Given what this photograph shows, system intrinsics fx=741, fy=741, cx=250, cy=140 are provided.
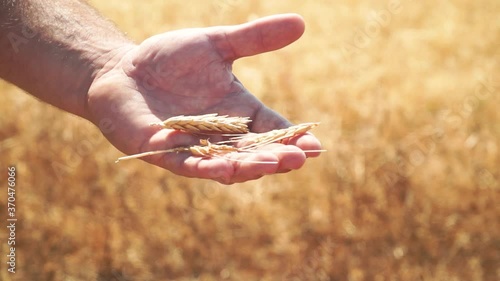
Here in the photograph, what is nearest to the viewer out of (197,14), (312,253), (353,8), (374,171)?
(312,253)

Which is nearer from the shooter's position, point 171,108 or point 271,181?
point 171,108

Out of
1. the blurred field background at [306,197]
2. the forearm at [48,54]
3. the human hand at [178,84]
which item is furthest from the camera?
the blurred field background at [306,197]

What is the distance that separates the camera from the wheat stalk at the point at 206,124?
7.93 ft

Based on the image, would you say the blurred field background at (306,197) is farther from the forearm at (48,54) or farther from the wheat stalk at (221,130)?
the wheat stalk at (221,130)

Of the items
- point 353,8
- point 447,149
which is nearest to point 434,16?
point 353,8

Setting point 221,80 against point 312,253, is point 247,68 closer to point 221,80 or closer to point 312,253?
point 312,253

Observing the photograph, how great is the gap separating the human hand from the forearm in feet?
0.25

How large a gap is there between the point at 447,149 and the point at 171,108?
6.21 feet

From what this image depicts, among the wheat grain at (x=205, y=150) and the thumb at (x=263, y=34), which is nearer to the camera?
the wheat grain at (x=205, y=150)

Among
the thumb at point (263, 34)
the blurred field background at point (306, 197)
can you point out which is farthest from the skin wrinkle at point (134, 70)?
the blurred field background at point (306, 197)

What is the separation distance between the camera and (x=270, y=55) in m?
4.73

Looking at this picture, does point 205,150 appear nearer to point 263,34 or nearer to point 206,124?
point 206,124

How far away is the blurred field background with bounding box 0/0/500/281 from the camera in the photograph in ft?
11.5

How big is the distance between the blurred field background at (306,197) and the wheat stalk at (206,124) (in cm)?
122
